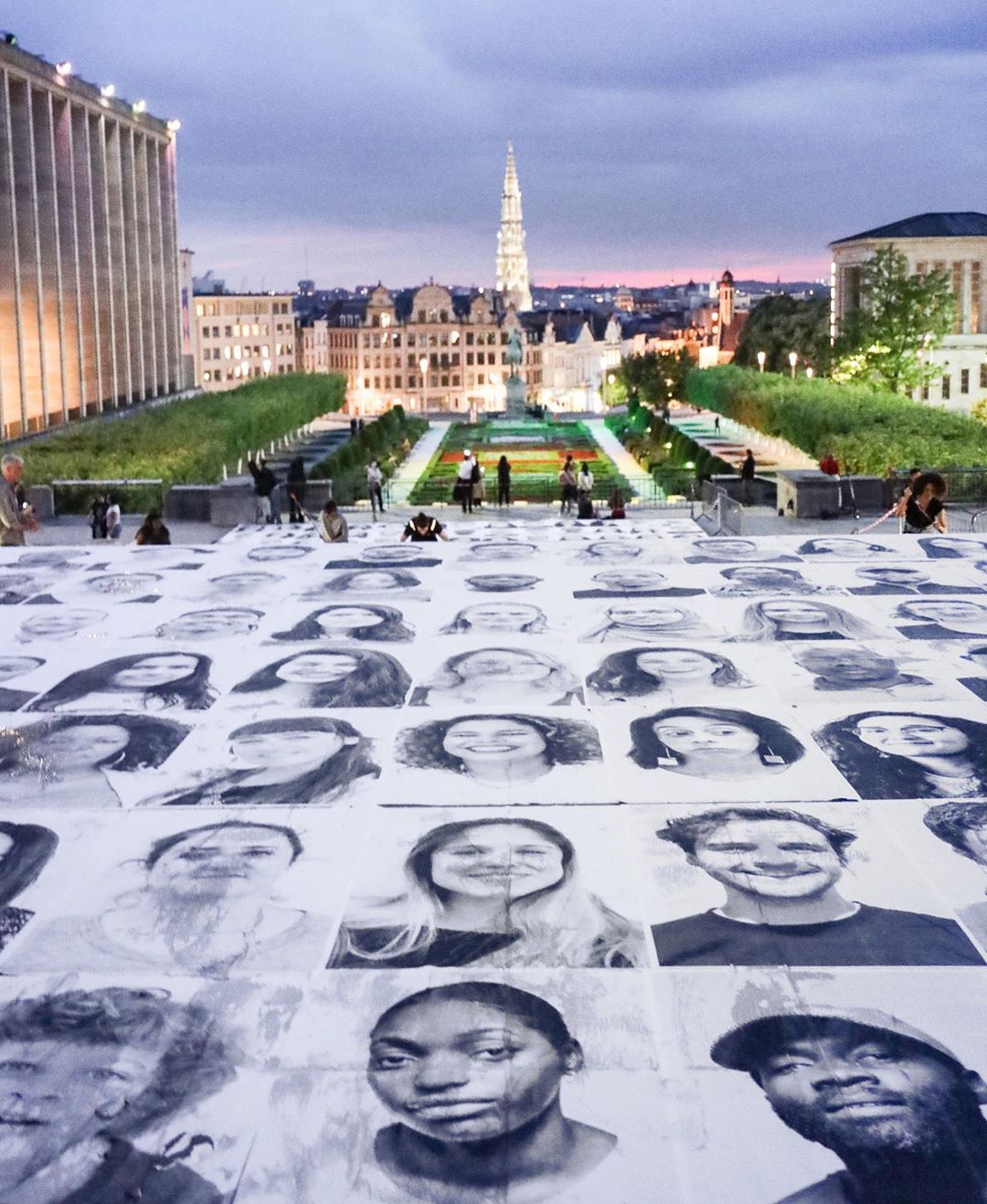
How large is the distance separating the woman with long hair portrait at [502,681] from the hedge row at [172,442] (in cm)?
1949

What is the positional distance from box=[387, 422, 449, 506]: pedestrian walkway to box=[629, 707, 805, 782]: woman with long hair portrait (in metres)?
28.9

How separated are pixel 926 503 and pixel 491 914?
10920 mm

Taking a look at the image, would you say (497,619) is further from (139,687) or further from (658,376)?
(658,376)

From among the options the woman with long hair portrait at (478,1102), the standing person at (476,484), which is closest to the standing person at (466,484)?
the standing person at (476,484)

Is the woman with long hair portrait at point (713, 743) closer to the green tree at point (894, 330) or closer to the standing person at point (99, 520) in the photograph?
the standing person at point (99, 520)

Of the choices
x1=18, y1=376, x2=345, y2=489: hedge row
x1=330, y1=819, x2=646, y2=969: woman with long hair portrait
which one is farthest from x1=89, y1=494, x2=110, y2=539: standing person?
x1=330, y1=819, x2=646, y2=969: woman with long hair portrait

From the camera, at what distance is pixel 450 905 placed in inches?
214

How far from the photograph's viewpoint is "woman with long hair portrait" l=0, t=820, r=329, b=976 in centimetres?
502

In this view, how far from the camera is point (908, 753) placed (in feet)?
23.2

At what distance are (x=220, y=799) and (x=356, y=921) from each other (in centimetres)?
147

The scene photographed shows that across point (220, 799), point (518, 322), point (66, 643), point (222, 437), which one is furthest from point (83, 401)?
point (518, 322)

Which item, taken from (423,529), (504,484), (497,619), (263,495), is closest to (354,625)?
(497,619)

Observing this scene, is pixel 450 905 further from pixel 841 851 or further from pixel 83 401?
pixel 83 401

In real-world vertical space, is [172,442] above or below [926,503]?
above
